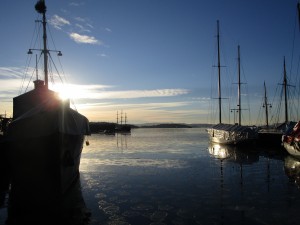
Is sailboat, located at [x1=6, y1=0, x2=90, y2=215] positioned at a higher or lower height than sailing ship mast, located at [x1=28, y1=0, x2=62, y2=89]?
lower

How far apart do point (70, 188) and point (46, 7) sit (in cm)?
1520

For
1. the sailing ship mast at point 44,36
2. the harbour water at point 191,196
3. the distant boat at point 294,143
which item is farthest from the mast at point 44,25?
the distant boat at point 294,143

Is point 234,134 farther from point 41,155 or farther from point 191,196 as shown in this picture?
point 41,155

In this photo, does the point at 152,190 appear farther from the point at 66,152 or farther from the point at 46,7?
the point at 46,7

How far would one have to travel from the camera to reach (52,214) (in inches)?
528

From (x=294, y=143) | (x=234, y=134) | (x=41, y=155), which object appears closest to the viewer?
(x=41, y=155)

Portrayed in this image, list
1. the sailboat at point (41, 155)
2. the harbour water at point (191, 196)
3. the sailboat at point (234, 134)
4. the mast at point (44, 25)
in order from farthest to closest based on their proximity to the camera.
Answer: the sailboat at point (234, 134) → the mast at point (44, 25) → the sailboat at point (41, 155) → the harbour water at point (191, 196)

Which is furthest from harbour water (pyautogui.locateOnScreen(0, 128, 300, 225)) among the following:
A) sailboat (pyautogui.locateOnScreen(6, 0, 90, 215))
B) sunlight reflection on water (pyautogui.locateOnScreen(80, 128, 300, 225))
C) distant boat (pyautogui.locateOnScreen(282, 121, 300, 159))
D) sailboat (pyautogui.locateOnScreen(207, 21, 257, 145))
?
sailboat (pyautogui.locateOnScreen(207, 21, 257, 145))

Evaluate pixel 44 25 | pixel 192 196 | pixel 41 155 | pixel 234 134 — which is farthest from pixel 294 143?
Answer: pixel 44 25

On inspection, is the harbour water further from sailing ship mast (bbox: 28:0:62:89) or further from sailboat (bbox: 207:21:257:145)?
sailboat (bbox: 207:21:257:145)

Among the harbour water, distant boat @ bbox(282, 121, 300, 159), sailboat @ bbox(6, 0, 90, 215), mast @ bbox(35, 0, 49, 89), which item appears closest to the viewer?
the harbour water

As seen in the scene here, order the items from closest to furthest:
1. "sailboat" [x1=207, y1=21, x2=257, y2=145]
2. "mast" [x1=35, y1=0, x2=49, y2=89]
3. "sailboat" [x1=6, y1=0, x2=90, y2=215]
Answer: "sailboat" [x1=6, y1=0, x2=90, y2=215] → "mast" [x1=35, y1=0, x2=49, y2=89] → "sailboat" [x1=207, y1=21, x2=257, y2=145]

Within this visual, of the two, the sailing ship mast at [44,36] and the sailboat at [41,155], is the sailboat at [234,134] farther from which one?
the sailboat at [41,155]

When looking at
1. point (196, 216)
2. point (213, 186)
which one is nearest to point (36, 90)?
point (213, 186)
